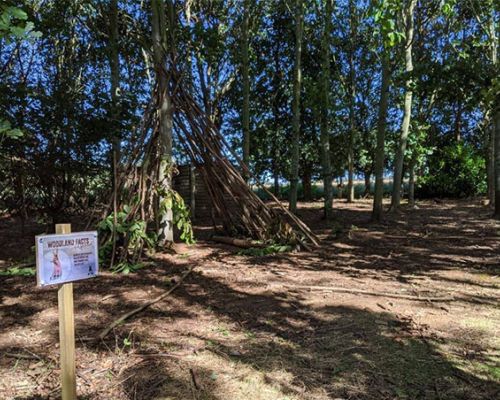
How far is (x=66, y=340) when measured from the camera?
79.1 inches

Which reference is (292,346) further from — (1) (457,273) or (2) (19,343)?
(1) (457,273)

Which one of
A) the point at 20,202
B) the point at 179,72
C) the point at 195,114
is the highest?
the point at 179,72

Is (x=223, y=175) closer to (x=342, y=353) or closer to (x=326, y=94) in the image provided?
(x=326, y=94)

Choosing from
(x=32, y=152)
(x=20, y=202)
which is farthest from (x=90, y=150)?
(x=20, y=202)

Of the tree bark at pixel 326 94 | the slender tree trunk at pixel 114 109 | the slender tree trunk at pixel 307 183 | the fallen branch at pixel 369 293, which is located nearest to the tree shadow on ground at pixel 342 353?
the fallen branch at pixel 369 293

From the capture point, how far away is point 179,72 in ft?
21.9

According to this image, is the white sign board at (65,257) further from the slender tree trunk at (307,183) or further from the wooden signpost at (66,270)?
the slender tree trunk at (307,183)

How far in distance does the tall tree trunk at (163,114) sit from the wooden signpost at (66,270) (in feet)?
13.4

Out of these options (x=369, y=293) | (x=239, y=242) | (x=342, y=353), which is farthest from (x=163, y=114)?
(x=342, y=353)

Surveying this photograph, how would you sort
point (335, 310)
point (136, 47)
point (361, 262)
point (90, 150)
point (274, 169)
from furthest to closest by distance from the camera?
point (274, 169)
point (136, 47)
point (90, 150)
point (361, 262)
point (335, 310)

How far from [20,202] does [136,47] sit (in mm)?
5775

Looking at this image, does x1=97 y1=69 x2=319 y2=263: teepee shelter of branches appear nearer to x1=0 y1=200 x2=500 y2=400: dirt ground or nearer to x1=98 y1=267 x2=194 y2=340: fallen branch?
x1=0 y1=200 x2=500 y2=400: dirt ground

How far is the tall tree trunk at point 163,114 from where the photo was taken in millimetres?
6199

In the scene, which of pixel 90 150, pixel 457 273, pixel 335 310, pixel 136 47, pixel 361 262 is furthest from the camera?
pixel 136 47
